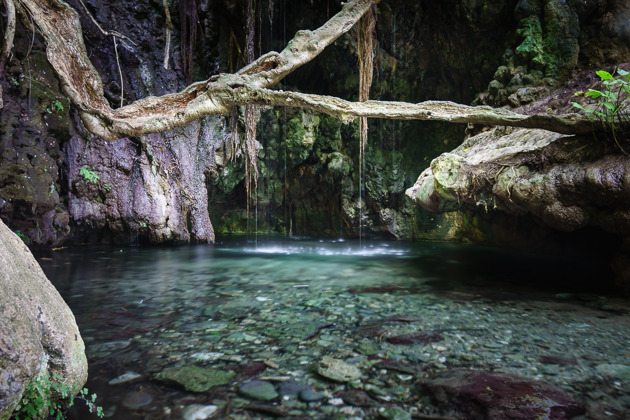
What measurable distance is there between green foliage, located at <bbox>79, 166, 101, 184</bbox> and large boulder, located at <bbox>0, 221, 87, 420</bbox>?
711 cm

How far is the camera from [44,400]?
1376mm

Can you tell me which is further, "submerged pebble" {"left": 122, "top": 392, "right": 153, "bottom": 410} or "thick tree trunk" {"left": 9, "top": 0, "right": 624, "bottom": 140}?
"thick tree trunk" {"left": 9, "top": 0, "right": 624, "bottom": 140}

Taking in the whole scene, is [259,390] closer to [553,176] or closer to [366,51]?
[553,176]

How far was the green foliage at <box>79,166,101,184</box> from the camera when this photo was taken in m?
7.89

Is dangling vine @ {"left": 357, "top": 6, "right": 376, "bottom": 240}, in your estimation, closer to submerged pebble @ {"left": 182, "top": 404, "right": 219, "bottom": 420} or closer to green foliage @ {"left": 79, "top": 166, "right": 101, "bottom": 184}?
submerged pebble @ {"left": 182, "top": 404, "right": 219, "bottom": 420}

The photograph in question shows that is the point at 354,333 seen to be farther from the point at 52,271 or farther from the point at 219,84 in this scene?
the point at 52,271

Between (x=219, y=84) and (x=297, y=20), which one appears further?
(x=297, y=20)

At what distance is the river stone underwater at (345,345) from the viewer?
1808 millimetres

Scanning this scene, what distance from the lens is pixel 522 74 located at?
299 inches

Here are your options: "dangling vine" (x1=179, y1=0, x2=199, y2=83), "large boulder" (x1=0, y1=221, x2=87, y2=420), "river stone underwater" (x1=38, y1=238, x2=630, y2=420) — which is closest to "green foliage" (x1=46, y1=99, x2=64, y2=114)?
"dangling vine" (x1=179, y1=0, x2=199, y2=83)

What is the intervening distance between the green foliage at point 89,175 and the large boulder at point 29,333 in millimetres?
7114

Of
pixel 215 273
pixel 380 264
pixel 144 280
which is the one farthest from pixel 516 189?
pixel 144 280

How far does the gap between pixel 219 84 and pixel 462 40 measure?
31.4ft

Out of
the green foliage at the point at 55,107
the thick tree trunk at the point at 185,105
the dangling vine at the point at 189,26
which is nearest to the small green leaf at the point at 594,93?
the thick tree trunk at the point at 185,105
